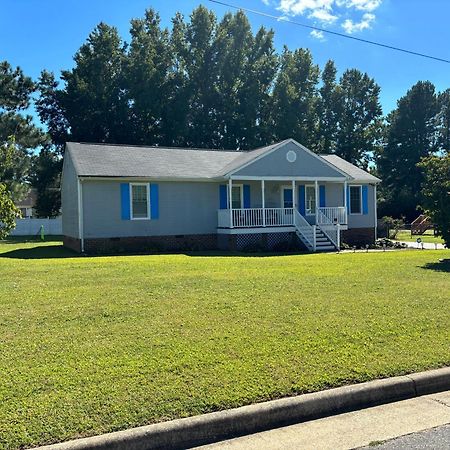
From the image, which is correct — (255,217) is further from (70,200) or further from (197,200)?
(70,200)

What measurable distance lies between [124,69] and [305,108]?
17272 millimetres

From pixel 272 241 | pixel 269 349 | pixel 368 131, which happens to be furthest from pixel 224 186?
pixel 368 131

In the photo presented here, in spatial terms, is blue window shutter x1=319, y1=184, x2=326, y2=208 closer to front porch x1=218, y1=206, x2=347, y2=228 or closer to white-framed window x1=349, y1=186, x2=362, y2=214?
front porch x1=218, y1=206, x2=347, y2=228

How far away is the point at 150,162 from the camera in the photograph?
21453mm

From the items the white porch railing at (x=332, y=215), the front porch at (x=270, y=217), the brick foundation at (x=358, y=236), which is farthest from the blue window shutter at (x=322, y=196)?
the brick foundation at (x=358, y=236)

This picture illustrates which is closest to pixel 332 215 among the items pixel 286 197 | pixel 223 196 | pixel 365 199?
pixel 286 197

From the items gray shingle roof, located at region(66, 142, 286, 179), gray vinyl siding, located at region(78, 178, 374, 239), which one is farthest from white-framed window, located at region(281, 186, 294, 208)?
gray shingle roof, located at region(66, 142, 286, 179)

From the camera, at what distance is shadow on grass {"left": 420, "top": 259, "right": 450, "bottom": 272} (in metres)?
12.3

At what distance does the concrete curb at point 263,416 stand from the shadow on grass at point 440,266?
7857 mm

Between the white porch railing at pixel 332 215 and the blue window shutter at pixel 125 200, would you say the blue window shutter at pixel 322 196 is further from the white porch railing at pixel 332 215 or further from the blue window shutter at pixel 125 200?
the blue window shutter at pixel 125 200

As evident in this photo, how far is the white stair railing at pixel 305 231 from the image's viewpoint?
20.4 meters

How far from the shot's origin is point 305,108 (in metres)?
45.7

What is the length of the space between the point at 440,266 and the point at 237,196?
36.3 ft

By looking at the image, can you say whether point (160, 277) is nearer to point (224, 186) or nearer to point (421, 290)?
point (421, 290)
